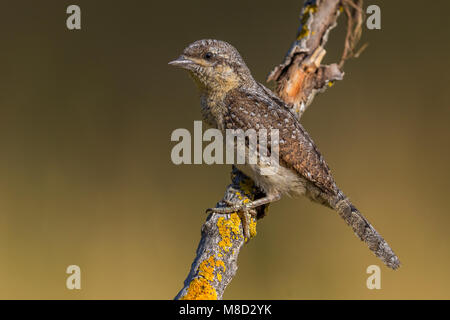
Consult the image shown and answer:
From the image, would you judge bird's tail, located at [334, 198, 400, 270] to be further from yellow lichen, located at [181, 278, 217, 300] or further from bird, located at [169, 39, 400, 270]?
yellow lichen, located at [181, 278, 217, 300]

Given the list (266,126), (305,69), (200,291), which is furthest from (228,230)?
(305,69)

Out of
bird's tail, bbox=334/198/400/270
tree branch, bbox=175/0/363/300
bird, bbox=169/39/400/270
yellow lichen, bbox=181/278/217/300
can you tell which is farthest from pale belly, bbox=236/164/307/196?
yellow lichen, bbox=181/278/217/300

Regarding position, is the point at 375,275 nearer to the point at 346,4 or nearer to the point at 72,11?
the point at 346,4

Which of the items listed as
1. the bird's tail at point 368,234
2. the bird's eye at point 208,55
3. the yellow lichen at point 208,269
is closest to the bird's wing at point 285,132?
the bird's tail at point 368,234

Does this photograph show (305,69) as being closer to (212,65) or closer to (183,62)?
(212,65)

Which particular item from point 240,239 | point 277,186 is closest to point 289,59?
point 277,186

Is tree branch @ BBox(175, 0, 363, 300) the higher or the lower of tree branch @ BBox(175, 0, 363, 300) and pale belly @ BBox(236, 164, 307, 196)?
the higher
